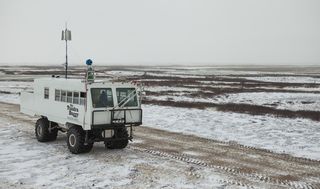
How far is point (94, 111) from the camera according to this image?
1244cm

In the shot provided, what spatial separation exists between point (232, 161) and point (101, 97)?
15.8ft

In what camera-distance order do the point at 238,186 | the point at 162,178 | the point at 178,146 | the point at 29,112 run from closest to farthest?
the point at 238,186, the point at 162,178, the point at 178,146, the point at 29,112

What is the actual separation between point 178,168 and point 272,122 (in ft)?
34.6

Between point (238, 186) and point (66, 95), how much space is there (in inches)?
279

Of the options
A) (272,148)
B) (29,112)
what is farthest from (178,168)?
(29,112)

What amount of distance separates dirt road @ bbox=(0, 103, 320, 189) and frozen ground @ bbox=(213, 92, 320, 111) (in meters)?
14.6

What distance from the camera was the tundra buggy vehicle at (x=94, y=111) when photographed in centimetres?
1267

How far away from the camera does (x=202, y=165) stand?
11953 millimetres

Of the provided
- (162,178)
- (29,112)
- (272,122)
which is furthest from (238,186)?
(272,122)

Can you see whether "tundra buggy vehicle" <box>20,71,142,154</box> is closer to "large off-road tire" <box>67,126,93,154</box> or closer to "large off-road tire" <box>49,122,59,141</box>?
"large off-road tire" <box>67,126,93,154</box>

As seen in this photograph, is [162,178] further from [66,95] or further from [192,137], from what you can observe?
[192,137]

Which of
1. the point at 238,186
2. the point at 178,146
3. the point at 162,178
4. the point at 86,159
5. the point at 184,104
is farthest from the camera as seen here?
the point at 184,104

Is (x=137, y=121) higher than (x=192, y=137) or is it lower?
higher

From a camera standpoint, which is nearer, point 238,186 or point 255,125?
point 238,186
